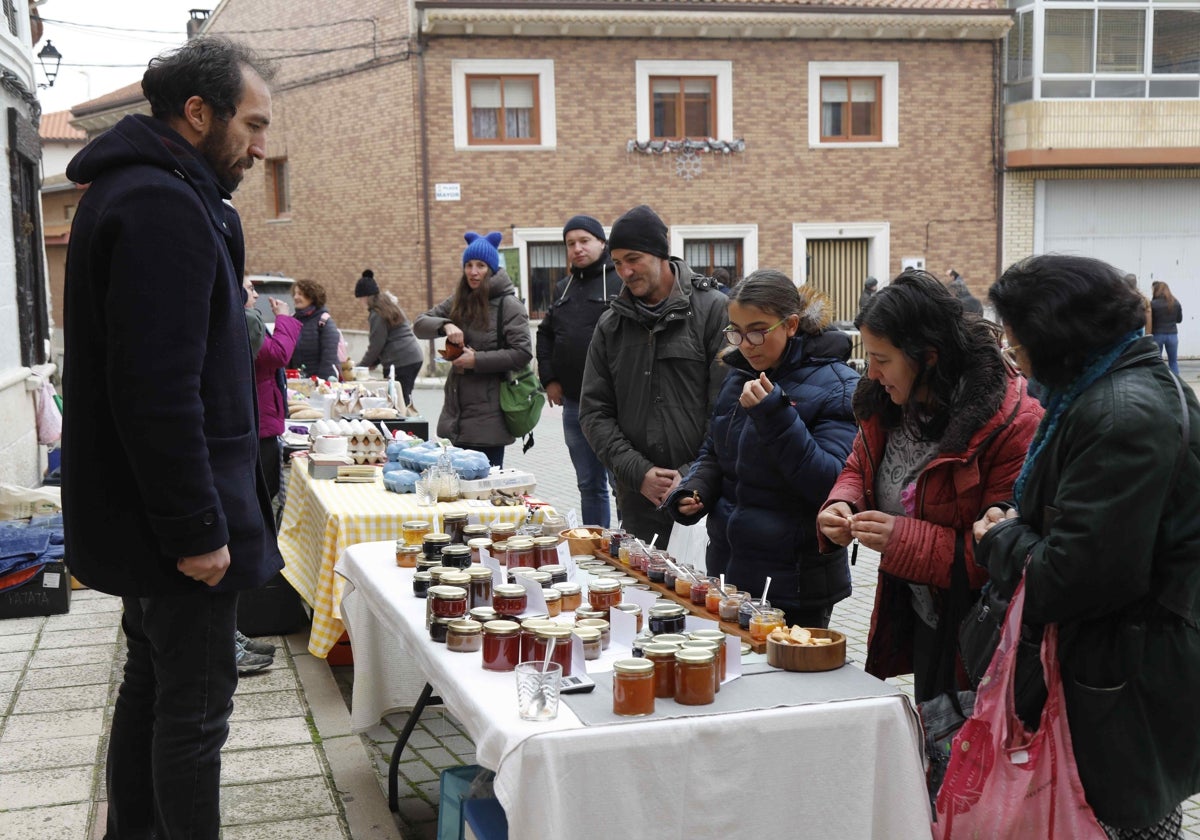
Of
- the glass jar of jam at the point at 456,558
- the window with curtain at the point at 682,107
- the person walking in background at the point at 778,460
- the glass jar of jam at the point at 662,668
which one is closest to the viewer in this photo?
the glass jar of jam at the point at 662,668

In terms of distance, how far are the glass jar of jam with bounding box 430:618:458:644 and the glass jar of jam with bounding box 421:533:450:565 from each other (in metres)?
0.61

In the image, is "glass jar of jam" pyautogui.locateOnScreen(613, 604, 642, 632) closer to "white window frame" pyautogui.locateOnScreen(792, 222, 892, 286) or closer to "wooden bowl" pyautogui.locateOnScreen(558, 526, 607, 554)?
"wooden bowl" pyautogui.locateOnScreen(558, 526, 607, 554)

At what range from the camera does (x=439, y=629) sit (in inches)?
117

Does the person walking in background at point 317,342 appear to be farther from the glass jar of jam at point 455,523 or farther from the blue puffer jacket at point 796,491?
the blue puffer jacket at point 796,491

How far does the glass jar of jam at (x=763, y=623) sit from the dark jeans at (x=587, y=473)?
356cm

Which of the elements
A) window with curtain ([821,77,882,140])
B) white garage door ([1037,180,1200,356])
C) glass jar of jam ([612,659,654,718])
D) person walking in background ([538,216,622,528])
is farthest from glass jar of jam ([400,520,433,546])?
white garage door ([1037,180,1200,356])

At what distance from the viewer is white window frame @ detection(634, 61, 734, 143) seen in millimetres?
22047

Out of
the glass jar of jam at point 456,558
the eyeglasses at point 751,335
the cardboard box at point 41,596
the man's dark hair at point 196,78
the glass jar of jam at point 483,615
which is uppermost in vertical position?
the man's dark hair at point 196,78

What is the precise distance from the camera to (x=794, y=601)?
362 centimetres

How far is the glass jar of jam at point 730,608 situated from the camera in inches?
121

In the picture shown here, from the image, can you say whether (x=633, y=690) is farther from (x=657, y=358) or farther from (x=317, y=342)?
(x=317, y=342)

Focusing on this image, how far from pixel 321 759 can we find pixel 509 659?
185cm

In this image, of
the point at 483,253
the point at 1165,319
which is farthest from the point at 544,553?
the point at 1165,319

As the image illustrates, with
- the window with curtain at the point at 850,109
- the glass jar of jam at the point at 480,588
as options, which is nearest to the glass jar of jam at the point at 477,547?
the glass jar of jam at the point at 480,588
